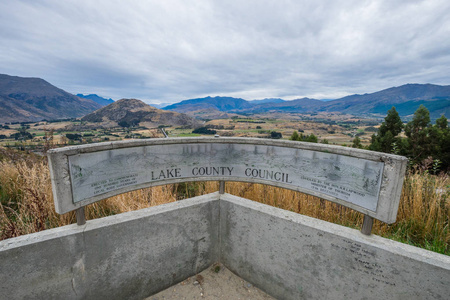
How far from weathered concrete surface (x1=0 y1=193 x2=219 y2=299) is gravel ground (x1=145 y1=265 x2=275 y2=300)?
3.3 inches

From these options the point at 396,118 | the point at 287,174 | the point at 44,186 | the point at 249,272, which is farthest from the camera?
the point at 396,118

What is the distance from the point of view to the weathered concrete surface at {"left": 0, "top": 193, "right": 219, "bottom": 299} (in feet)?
6.00

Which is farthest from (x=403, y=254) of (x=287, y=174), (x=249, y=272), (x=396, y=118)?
(x=396, y=118)

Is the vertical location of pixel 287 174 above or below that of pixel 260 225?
above

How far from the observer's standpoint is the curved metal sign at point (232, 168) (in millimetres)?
1883

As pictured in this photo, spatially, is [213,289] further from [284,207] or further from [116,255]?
[284,207]

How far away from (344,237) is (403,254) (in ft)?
1.42

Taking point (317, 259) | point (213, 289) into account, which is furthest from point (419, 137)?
point (213, 289)

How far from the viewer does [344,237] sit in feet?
6.61

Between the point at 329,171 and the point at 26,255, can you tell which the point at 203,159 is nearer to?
the point at 329,171

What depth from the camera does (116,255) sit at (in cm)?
219

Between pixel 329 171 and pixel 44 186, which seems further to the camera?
pixel 44 186

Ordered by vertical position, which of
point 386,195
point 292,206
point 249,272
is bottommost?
point 249,272

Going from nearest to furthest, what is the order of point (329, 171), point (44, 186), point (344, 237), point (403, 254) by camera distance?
point (403, 254)
point (344, 237)
point (329, 171)
point (44, 186)
